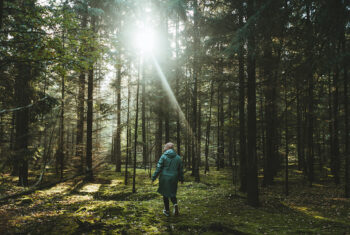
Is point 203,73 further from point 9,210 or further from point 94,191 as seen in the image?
point 9,210

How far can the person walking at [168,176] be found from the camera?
6207mm

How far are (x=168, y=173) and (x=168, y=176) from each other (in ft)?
0.31

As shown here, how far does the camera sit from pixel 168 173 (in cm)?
632

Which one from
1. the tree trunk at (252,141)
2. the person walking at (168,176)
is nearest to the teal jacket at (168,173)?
the person walking at (168,176)

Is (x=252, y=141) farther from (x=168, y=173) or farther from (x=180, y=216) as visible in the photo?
(x=180, y=216)

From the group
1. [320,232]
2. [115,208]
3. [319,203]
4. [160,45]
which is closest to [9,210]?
[115,208]

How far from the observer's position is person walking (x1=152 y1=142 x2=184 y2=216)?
6.21m

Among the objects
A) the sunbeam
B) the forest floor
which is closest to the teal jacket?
the forest floor

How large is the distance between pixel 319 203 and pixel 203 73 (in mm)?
8703

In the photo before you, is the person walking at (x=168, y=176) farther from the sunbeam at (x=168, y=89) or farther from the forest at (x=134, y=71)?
the sunbeam at (x=168, y=89)

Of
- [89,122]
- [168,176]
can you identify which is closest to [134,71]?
[89,122]

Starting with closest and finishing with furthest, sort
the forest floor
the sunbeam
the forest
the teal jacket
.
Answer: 1. the forest
2. the forest floor
3. the teal jacket
4. the sunbeam

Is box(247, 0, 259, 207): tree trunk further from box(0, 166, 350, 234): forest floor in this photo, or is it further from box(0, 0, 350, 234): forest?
box(0, 166, 350, 234): forest floor

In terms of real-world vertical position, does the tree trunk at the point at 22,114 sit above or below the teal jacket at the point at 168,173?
above
